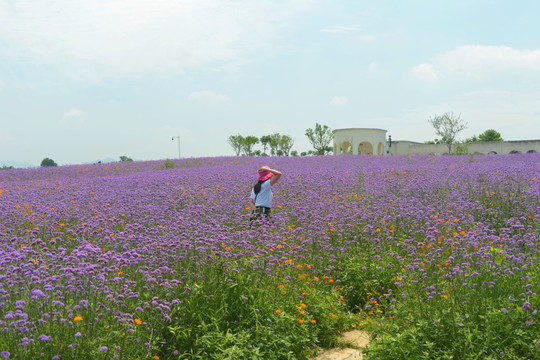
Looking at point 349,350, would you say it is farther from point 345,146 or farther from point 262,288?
point 345,146

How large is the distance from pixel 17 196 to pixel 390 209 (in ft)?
28.3

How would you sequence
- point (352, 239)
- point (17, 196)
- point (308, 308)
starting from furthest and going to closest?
point (17, 196)
point (352, 239)
point (308, 308)

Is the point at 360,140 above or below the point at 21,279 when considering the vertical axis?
above

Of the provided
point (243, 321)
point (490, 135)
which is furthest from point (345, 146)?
point (490, 135)

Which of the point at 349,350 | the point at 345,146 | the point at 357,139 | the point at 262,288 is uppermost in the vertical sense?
the point at 357,139

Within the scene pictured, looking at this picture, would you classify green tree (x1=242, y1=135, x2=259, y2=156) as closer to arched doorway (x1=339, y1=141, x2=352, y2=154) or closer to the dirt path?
arched doorway (x1=339, y1=141, x2=352, y2=154)

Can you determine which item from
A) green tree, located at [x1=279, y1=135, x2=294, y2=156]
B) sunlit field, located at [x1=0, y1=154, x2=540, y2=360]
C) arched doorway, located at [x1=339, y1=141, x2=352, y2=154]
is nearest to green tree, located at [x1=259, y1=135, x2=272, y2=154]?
green tree, located at [x1=279, y1=135, x2=294, y2=156]

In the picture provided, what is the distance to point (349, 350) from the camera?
448 centimetres

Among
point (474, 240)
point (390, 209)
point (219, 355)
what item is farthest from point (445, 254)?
point (219, 355)

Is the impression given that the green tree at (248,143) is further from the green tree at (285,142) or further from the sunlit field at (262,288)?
the sunlit field at (262,288)

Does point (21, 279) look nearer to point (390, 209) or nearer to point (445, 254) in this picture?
point (445, 254)

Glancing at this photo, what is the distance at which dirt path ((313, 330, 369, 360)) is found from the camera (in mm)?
4337

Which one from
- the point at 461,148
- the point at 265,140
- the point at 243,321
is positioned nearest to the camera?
the point at 243,321

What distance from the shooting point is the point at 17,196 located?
10219 mm
